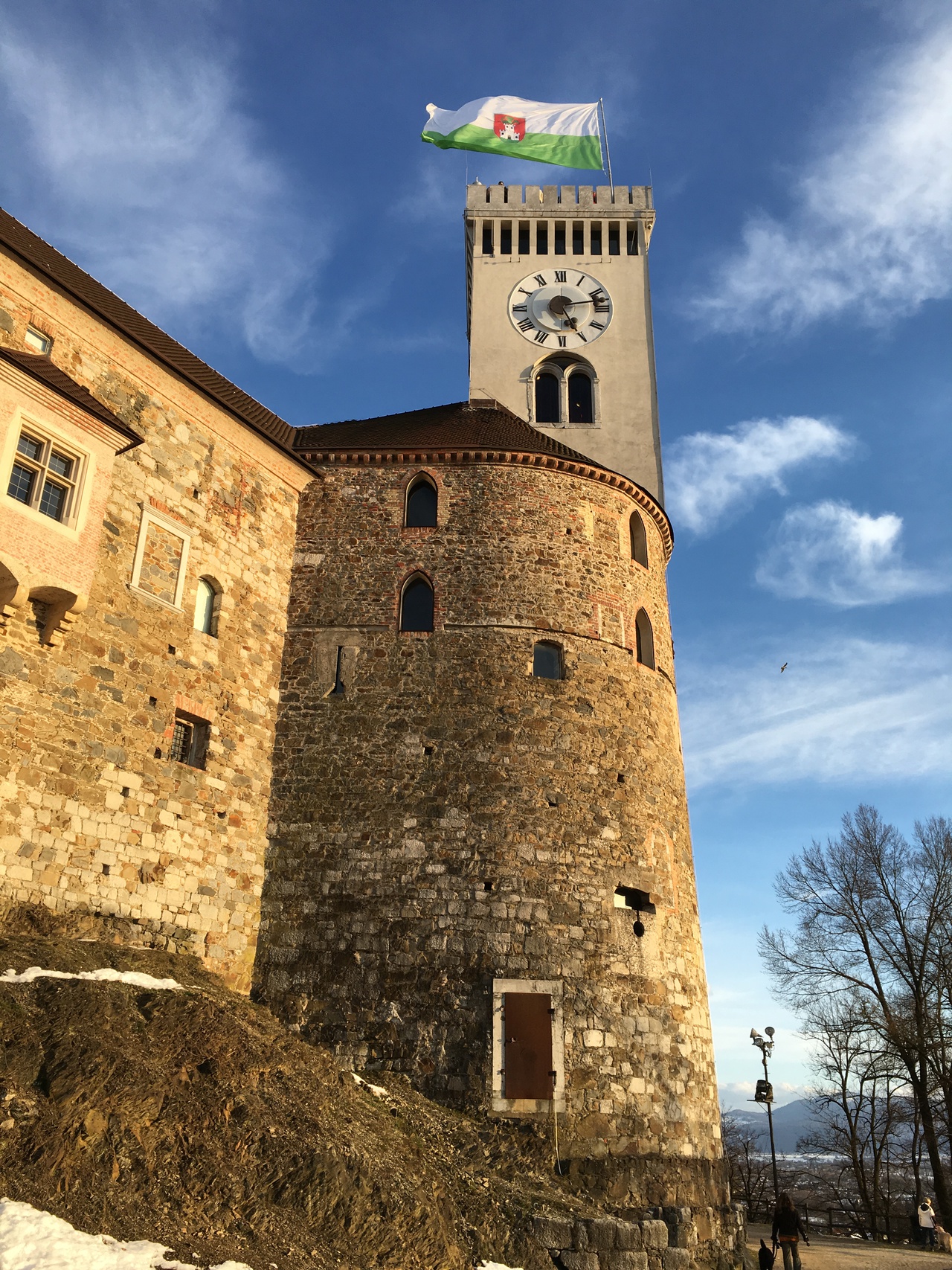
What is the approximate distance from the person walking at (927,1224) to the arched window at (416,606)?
1730 cm

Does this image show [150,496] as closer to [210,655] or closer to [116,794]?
[210,655]

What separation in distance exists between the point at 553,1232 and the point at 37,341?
15644mm

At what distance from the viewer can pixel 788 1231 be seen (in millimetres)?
16922

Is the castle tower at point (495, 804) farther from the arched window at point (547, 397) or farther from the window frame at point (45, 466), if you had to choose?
the window frame at point (45, 466)

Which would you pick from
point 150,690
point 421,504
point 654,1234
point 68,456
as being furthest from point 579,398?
point 654,1234

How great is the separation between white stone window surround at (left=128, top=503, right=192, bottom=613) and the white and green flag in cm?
2002

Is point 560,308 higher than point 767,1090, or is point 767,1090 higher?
point 560,308

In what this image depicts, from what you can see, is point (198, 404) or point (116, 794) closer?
point (116, 794)

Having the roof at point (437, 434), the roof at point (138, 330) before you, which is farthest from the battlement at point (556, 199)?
the roof at point (138, 330)

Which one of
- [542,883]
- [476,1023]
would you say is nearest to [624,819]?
[542,883]

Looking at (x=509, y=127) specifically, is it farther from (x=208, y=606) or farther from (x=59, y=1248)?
(x=59, y=1248)

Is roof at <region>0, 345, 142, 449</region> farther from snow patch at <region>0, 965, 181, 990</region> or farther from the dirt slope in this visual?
snow patch at <region>0, 965, 181, 990</region>

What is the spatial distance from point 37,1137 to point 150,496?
1087 cm

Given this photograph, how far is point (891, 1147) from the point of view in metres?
36.4
